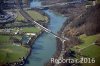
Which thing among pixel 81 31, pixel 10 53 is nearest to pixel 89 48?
pixel 81 31

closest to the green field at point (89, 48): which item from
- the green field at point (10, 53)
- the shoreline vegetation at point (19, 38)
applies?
the shoreline vegetation at point (19, 38)

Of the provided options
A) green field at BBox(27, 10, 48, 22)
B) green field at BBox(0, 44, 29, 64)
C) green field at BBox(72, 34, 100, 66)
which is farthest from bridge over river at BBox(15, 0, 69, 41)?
green field at BBox(0, 44, 29, 64)

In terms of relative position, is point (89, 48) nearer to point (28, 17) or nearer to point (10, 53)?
point (28, 17)

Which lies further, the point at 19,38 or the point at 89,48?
the point at 19,38

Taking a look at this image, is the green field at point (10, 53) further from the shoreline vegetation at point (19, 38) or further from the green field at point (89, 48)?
the green field at point (89, 48)

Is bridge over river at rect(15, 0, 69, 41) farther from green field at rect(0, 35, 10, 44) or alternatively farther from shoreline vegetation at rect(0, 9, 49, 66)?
green field at rect(0, 35, 10, 44)

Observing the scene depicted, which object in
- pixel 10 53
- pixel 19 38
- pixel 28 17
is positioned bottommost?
pixel 10 53
